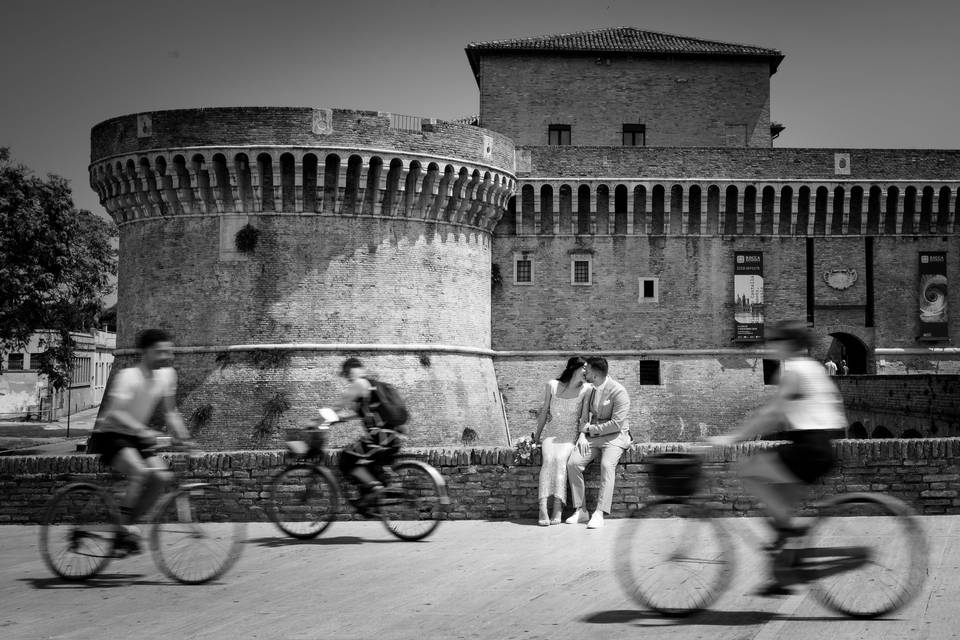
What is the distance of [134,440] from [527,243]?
85.5 ft

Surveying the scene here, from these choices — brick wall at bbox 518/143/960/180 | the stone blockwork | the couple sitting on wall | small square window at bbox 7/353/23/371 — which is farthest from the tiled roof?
small square window at bbox 7/353/23/371

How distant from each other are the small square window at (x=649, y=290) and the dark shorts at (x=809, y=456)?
88.7 feet

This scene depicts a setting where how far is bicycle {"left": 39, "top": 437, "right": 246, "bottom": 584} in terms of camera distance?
24.9ft

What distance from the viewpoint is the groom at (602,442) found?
10945 millimetres

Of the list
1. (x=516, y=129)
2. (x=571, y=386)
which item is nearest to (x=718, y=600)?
(x=571, y=386)

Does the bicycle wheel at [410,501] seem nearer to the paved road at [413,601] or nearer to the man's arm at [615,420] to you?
the paved road at [413,601]

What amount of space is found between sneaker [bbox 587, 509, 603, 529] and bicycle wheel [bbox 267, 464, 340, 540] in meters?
2.77

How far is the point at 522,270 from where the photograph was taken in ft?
109

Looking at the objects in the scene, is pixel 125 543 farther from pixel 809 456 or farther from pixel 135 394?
pixel 809 456

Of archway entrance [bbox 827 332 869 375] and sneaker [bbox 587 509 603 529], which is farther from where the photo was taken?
archway entrance [bbox 827 332 869 375]

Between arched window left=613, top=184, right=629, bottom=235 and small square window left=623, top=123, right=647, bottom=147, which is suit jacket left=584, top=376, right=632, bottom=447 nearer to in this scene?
arched window left=613, top=184, right=629, bottom=235

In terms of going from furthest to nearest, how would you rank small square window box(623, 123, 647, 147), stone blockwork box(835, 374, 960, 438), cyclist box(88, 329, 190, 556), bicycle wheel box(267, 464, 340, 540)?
small square window box(623, 123, 647, 147) < stone blockwork box(835, 374, 960, 438) < bicycle wheel box(267, 464, 340, 540) < cyclist box(88, 329, 190, 556)

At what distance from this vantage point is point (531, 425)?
3259 centimetres

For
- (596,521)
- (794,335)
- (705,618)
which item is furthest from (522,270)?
(705,618)
